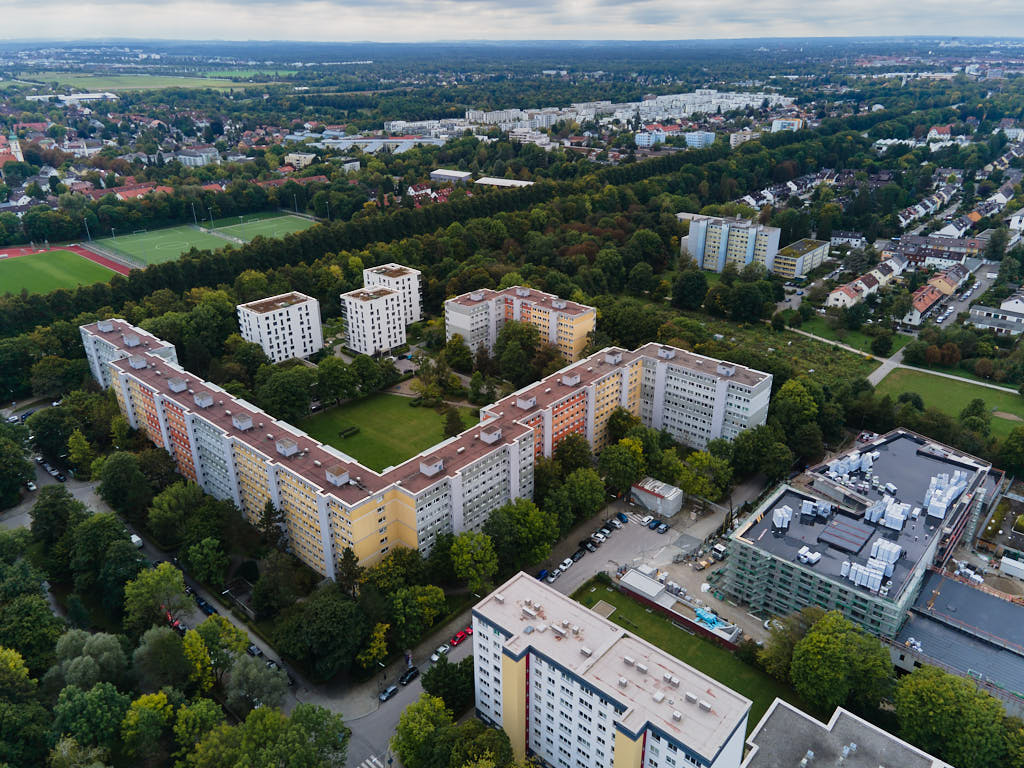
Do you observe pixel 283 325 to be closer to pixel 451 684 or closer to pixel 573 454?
pixel 573 454

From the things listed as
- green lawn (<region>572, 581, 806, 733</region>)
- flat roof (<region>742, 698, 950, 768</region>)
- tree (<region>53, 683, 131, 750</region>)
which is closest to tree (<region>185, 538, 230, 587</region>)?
tree (<region>53, 683, 131, 750</region>)

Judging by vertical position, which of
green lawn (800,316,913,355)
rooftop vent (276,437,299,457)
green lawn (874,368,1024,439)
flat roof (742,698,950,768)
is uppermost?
rooftop vent (276,437,299,457)

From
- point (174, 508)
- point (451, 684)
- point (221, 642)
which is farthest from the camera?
point (174, 508)

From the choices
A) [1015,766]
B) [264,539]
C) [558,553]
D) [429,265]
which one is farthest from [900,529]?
[429,265]

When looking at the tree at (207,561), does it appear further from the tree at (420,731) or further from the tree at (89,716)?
the tree at (420,731)

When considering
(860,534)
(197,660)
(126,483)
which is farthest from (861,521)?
(126,483)

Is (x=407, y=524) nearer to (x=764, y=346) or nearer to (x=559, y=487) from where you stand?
(x=559, y=487)

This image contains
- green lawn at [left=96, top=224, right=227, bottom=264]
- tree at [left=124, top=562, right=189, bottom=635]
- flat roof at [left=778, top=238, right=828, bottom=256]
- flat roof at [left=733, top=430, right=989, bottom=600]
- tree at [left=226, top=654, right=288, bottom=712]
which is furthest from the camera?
green lawn at [left=96, top=224, right=227, bottom=264]

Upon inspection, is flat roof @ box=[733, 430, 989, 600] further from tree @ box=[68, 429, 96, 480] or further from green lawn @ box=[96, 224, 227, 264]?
green lawn @ box=[96, 224, 227, 264]
